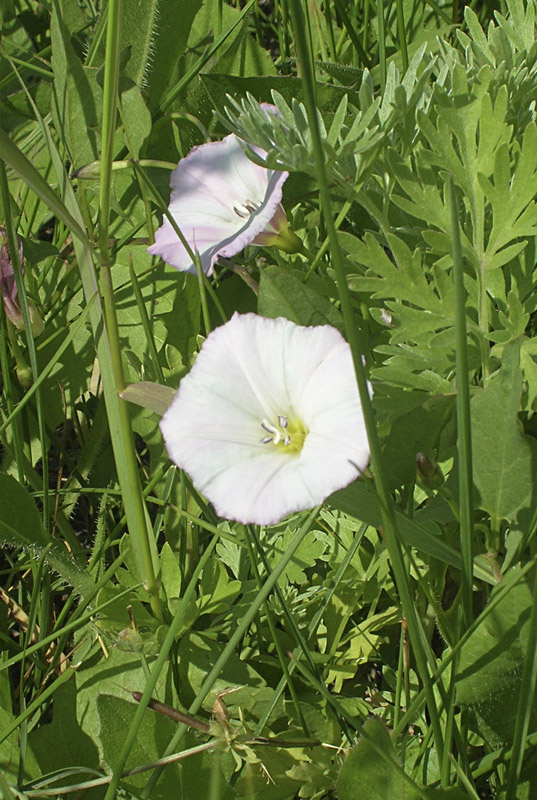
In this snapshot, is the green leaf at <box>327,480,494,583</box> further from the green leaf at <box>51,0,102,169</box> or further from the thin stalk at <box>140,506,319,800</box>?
the green leaf at <box>51,0,102,169</box>

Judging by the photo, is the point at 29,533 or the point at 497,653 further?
the point at 29,533

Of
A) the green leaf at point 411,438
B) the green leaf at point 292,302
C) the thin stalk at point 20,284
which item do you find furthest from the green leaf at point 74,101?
the green leaf at point 411,438

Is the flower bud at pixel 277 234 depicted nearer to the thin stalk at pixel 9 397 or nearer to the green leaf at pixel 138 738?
the thin stalk at pixel 9 397

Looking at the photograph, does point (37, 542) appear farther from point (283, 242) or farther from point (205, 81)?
point (205, 81)

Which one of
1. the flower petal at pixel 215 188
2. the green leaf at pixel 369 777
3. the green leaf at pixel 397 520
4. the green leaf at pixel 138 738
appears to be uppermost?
the flower petal at pixel 215 188

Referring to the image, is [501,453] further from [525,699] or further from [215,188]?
[215,188]

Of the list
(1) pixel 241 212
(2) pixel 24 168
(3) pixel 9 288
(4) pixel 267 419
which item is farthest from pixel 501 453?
(3) pixel 9 288
